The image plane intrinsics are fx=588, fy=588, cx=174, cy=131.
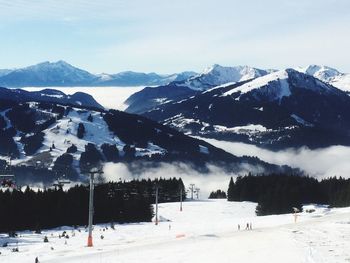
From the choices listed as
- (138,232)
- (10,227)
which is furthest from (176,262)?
(10,227)

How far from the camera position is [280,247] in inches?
2714

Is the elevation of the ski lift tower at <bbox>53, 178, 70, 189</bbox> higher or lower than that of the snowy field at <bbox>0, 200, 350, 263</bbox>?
higher

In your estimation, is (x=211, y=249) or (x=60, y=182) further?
(x=60, y=182)

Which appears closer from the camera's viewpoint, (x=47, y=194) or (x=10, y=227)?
(x=10, y=227)

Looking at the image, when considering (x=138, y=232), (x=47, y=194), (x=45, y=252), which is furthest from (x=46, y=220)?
(x=45, y=252)

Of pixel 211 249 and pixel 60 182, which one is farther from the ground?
pixel 60 182

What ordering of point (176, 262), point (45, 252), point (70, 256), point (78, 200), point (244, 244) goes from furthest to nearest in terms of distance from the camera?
1. point (78, 200)
2. point (244, 244)
3. point (45, 252)
4. point (70, 256)
5. point (176, 262)

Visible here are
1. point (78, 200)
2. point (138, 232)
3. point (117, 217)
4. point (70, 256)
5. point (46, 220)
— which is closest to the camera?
point (70, 256)

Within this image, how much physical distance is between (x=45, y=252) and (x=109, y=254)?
8955mm

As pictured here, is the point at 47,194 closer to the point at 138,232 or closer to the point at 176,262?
the point at 138,232

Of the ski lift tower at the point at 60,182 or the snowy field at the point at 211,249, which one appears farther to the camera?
the ski lift tower at the point at 60,182

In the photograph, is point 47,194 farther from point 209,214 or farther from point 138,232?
point 209,214

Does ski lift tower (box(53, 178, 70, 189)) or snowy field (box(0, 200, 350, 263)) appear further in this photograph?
ski lift tower (box(53, 178, 70, 189))

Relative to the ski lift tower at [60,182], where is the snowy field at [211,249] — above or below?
below
